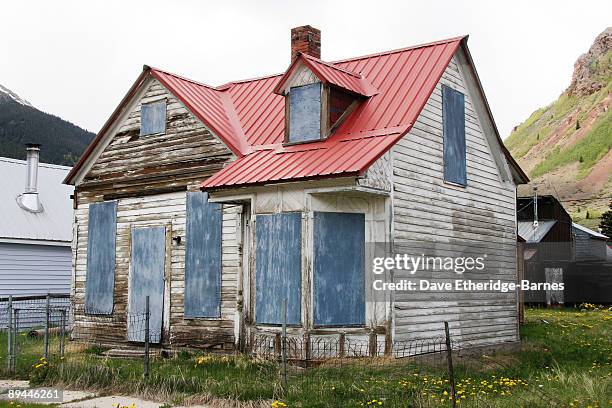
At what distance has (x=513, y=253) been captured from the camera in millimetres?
20797

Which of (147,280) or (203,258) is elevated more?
(203,258)

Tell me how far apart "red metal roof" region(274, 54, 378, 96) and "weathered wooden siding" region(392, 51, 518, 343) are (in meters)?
1.53

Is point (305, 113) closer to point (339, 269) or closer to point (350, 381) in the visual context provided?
point (339, 269)

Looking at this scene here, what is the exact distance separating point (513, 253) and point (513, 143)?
150 meters

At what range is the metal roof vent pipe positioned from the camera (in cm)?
2752

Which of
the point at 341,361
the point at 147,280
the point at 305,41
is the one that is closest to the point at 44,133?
the point at 305,41

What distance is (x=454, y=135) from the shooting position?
60.3 ft

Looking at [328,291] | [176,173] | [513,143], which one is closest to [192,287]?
[176,173]

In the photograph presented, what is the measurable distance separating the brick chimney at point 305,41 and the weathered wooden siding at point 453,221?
384 cm

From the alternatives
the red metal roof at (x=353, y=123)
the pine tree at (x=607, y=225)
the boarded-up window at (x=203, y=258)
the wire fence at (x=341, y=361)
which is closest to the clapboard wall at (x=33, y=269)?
the wire fence at (x=341, y=361)

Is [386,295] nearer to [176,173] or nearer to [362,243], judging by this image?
[362,243]

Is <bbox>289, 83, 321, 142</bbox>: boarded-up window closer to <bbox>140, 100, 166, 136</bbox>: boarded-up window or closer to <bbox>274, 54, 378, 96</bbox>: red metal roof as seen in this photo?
<bbox>274, 54, 378, 96</bbox>: red metal roof

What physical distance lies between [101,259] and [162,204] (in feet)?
8.13

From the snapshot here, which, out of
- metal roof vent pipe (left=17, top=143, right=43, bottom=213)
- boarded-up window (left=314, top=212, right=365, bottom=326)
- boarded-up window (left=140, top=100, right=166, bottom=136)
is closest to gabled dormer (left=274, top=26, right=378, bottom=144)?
boarded-up window (left=314, top=212, right=365, bottom=326)
